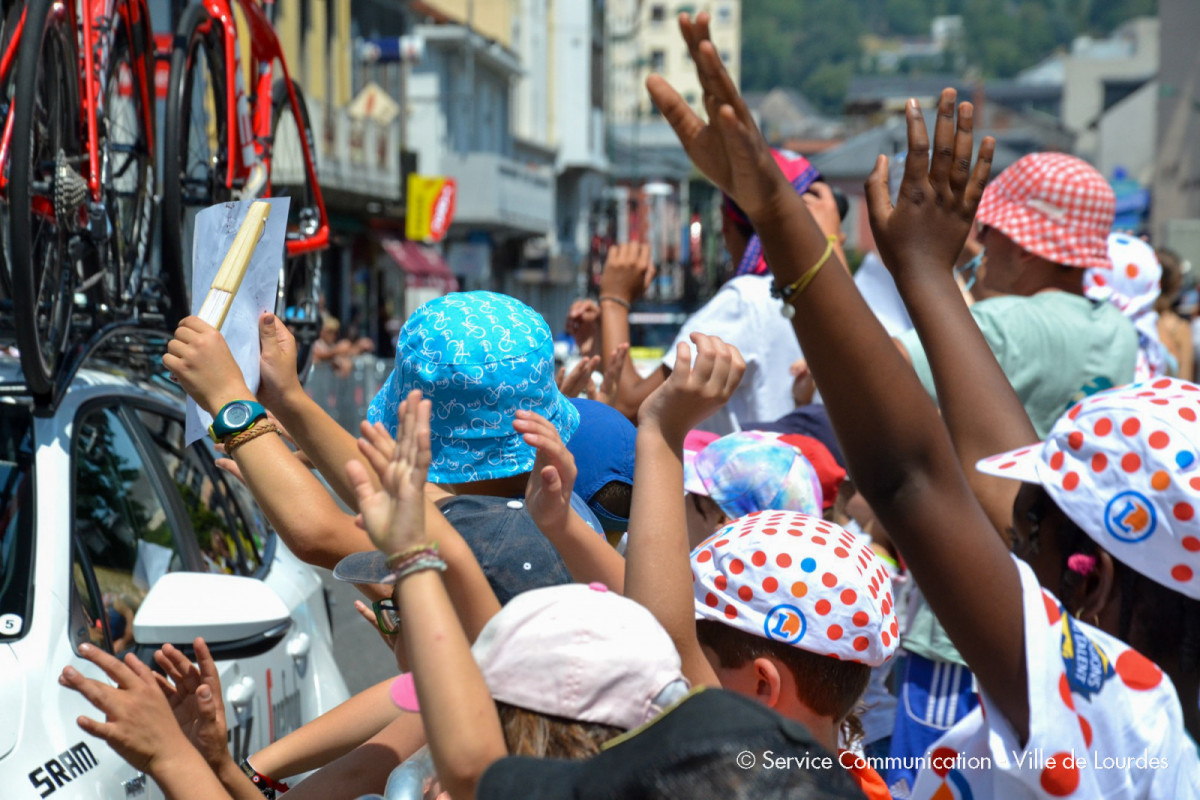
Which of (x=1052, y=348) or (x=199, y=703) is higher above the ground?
(x=1052, y=348)

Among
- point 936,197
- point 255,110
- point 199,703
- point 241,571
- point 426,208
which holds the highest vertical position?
point 255,110

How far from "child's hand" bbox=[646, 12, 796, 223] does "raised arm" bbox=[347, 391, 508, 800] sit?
44cm

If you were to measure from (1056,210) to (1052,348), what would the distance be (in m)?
0.35

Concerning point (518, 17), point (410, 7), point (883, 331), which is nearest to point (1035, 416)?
point (883, 331)

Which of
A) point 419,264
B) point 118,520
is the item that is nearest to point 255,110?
point 118,520

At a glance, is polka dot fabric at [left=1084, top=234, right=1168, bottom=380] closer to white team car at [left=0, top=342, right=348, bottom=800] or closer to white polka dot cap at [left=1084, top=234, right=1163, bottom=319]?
white polka dot cap at [left=1084, top=234, right=1163, bottom=319]

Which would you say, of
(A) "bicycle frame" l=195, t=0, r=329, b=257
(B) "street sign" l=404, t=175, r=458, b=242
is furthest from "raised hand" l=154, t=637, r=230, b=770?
(B) "street sign" l=404, t=175, r=458, b=242

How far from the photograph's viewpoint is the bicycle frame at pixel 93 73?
3633 mm

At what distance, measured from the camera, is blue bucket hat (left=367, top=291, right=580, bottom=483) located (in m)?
2.17

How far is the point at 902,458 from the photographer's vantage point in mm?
1684

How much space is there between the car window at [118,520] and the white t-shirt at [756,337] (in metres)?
1.51

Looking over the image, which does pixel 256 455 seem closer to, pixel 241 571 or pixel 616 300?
pixel 241 571

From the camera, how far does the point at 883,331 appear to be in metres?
1.63

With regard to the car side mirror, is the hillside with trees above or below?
above
